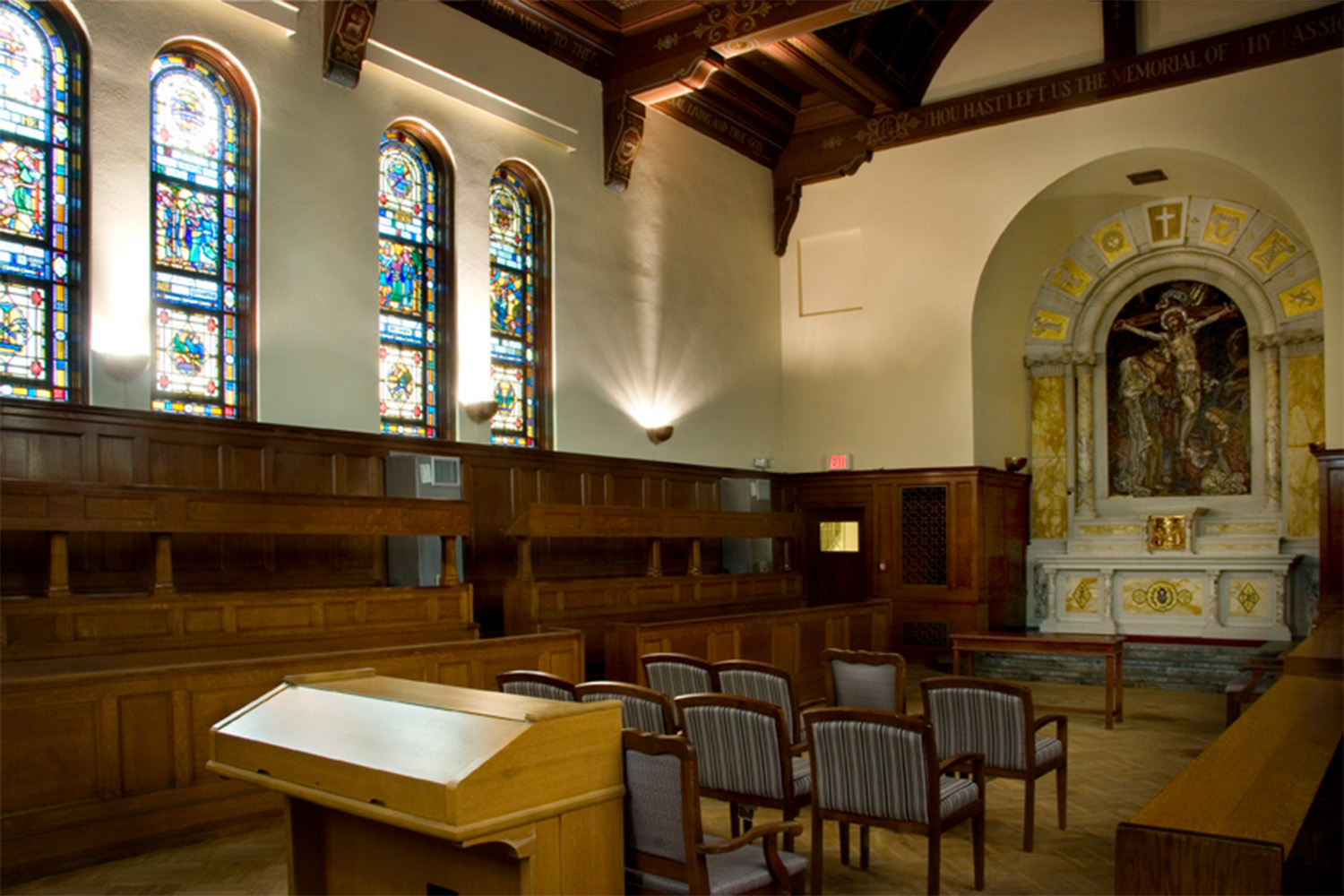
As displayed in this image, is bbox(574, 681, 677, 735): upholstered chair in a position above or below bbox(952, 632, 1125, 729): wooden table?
above

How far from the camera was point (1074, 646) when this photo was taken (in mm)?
8992

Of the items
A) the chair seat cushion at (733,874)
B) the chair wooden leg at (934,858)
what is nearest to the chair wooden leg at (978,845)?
the chair wooden leg at (934,858)

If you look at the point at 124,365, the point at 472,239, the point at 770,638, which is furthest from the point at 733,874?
the point at 472,239

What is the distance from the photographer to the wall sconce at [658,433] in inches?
477

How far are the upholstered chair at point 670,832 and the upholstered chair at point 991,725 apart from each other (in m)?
2.11

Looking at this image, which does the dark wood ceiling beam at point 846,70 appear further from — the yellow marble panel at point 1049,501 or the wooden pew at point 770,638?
the wooden pew at point 770,638

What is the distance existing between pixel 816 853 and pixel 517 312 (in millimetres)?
7501

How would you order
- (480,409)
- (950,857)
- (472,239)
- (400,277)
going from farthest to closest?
(472,239), (480,409), (400,277), (950,857)

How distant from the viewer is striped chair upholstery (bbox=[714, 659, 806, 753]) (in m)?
5.50

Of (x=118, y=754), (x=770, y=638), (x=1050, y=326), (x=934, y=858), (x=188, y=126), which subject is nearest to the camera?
(x=934, y=858)

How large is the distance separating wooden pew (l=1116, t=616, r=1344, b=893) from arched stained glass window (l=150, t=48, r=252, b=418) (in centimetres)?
741

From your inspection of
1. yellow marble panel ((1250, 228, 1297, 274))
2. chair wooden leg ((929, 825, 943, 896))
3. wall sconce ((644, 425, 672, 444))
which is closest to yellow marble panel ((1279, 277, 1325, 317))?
yellow marble panel ((1250, 228, 1297, 274))

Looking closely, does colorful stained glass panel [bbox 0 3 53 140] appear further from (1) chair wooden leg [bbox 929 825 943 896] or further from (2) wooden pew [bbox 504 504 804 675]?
(1) chair wooden leg [bbox 929 825 943 896]

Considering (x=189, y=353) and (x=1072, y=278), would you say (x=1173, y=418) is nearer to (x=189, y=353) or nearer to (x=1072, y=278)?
(x=1072, y=278)
